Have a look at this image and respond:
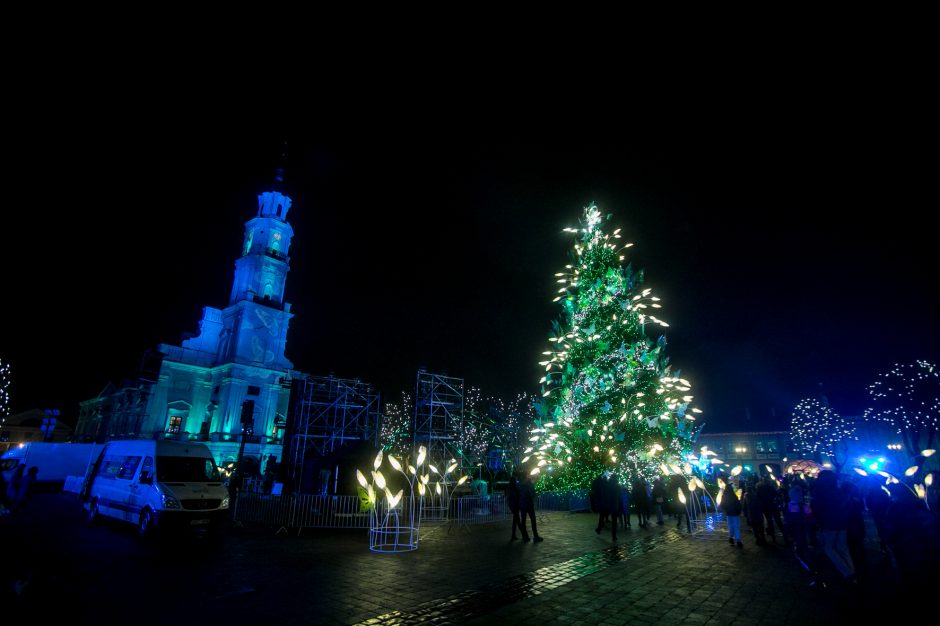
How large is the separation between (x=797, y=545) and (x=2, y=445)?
100623mm

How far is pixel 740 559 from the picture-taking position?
29.5 feet

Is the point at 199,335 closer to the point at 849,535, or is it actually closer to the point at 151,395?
the point at 151,395

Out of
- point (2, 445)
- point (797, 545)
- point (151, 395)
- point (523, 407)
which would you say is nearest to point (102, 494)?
point (797, 545)

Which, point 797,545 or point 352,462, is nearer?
point 797,545

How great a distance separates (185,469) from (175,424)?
40.5 metres

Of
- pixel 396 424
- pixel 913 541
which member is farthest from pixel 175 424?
pixel 913 541

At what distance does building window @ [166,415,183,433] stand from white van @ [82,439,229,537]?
3568cm

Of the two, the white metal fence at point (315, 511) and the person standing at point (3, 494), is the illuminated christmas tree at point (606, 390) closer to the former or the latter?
the white metal fence at point (315, 511)

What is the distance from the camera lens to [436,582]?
6.89 meters

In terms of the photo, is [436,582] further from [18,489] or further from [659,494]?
[18,489]

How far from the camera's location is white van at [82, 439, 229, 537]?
1051 cm

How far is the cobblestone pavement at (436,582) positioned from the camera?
532cm

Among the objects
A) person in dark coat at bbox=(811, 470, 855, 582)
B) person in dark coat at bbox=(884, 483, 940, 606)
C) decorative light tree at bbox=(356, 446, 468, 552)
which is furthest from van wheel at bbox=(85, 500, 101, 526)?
person in dark coat at bbox=(884, 483, 940, 606)

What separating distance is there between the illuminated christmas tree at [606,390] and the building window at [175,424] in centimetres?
4313
